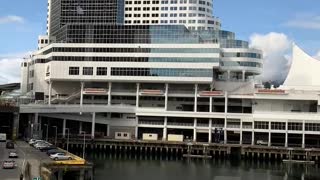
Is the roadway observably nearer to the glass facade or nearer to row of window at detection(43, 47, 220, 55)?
the glass facade

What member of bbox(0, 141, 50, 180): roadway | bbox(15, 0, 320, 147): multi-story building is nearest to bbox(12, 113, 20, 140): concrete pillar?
bbox(15, 0, 320, 147): multi-story building

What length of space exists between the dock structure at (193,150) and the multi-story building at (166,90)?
272 inches

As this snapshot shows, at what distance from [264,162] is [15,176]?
62738mm

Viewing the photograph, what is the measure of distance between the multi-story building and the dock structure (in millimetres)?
6916

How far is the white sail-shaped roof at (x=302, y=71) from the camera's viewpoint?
438 feet

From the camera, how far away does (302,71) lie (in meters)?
136

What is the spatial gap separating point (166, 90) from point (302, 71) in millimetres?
34600

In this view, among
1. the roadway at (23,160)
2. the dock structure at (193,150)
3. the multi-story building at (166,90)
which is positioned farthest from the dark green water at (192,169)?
the multi-story building at (166,90)

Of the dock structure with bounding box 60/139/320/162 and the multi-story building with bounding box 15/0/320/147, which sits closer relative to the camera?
the dock structure with bounding box 60/139/320/162

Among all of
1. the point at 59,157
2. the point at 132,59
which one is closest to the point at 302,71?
the point at 132,59

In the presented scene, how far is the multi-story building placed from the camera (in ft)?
415

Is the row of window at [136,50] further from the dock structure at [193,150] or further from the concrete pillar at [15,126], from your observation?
the concrete pillar at [15,126]

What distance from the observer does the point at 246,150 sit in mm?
114125

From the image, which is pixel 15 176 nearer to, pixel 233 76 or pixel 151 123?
pixel 151 123
